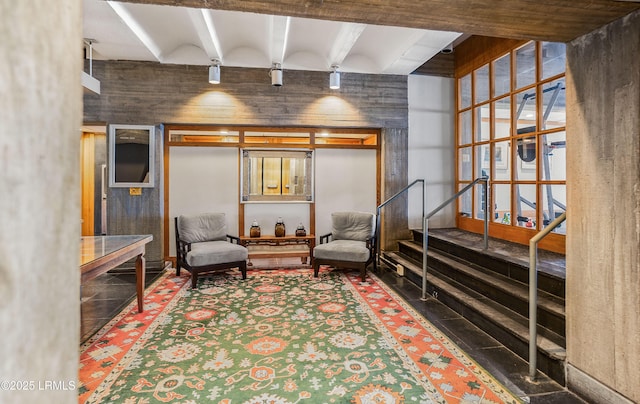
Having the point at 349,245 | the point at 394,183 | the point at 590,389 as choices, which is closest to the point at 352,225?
the point at 349,245

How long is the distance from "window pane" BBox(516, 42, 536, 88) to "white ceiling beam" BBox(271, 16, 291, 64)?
292cm

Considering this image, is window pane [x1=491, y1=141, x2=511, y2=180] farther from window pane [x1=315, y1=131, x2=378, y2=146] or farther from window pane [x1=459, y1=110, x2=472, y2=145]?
window pane [x1=315, y1=131, x2=378, y2=146]

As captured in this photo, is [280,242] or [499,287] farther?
[280,242]

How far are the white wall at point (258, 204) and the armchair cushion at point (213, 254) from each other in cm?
93

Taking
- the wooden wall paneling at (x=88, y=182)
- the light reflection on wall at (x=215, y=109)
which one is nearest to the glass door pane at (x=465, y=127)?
the light reflection on wall at (x=215, y=109)

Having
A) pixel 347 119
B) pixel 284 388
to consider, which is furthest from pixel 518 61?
pixel 284 388

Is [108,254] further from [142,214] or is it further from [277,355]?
[142,214]

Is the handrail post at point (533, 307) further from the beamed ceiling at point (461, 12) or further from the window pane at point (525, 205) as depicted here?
the window pane at point (525, 205)

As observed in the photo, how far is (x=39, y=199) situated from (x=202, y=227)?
15.3 ft

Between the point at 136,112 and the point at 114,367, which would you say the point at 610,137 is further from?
the point at 136,112

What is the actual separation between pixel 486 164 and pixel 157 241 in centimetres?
496

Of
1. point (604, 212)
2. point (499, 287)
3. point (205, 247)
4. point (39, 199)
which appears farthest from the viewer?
point (205, 247)

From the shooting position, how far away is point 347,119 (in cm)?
541

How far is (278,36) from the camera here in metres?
4.05
